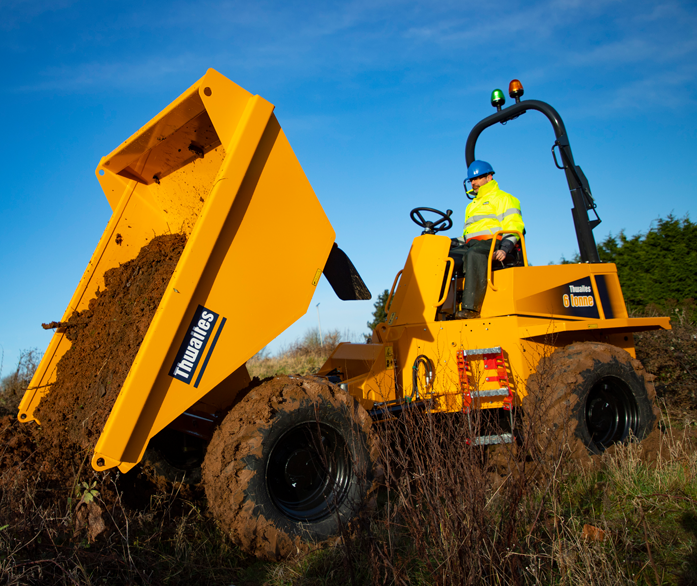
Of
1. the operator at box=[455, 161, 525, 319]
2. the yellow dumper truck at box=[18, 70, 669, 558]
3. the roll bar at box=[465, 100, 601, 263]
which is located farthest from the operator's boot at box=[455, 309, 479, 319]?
the roll bar at box=[465, 100, 601, 263]

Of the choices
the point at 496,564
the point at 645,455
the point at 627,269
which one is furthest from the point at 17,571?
the point at 627,269

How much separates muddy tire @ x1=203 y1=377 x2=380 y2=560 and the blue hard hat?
3.55 meters

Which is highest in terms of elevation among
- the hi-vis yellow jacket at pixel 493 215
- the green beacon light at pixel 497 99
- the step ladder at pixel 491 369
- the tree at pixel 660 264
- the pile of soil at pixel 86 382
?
the tree at pixel 660 264

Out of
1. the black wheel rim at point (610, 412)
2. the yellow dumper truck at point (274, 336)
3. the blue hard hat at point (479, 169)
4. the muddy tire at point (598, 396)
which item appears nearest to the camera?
the yellow dumper truck at point (274, 336)

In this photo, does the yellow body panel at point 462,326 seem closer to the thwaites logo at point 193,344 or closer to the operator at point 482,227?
the operator at point 482,227

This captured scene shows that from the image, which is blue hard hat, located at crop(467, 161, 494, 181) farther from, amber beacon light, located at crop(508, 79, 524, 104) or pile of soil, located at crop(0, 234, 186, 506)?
pile of soil, located at crop(0, 234, 186, 506)

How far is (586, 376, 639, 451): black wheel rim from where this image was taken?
5078 mm

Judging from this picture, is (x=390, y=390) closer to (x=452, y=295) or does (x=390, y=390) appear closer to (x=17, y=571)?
(x=452, y=295)

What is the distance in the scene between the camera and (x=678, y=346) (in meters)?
7.46

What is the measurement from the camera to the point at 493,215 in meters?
5.57

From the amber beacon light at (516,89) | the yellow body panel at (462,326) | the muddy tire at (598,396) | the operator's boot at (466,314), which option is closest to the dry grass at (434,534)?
the muddy tire at (598,396)

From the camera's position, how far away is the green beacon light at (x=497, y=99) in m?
6.25

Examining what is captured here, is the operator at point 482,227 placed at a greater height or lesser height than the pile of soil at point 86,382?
greater

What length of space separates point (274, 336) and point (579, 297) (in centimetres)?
366
